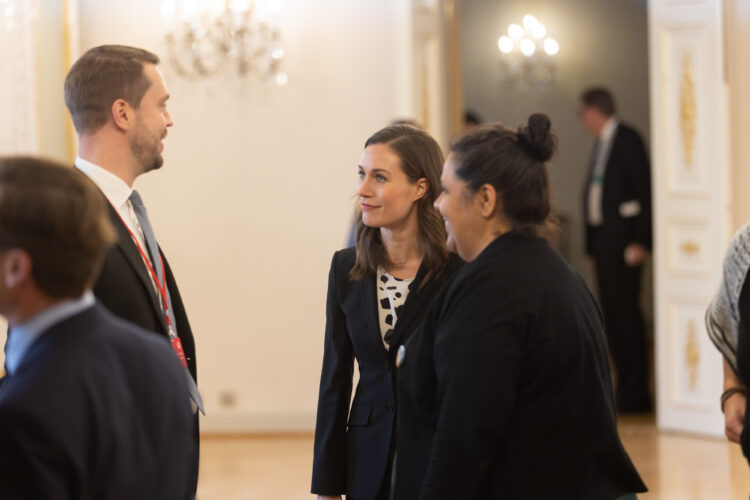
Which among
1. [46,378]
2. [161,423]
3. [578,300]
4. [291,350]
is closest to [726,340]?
[578,300]

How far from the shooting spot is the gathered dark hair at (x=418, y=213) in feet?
9.17

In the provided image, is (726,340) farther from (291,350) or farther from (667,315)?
(291,350)

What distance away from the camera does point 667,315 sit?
6.26 m

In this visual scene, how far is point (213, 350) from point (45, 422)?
17.5 feet

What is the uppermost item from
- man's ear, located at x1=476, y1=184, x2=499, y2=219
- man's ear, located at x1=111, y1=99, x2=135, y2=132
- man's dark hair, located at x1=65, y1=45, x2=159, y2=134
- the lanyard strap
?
man's dark hair, located at x1=65, y1=45, x2=159, y2=134

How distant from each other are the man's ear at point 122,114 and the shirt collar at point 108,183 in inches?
4.9

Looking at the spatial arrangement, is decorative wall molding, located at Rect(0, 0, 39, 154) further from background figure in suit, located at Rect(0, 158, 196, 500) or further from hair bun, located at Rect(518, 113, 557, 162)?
background figure in suit, located at Rect(0, 158, 196, 500)

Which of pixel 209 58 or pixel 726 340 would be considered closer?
pixel 726 340

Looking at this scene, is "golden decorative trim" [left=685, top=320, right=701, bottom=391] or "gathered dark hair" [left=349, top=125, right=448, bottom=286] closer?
"gathered dark hair" [left=349, top=125, right=448, bottom=286]

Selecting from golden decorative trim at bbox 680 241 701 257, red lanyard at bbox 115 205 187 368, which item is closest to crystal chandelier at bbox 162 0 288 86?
golden decorative trim at bbox 680 241 701 257

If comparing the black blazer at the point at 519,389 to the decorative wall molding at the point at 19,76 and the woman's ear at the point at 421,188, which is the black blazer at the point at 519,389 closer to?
the woman's ear at the point at 421,188

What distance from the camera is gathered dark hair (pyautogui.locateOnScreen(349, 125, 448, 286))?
9.17 feet

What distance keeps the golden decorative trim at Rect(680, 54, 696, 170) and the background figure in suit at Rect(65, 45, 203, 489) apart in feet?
13.7

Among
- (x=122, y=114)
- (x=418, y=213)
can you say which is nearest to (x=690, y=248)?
(x=418, y=213)
